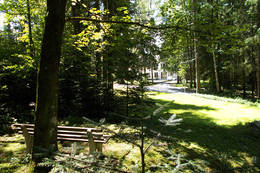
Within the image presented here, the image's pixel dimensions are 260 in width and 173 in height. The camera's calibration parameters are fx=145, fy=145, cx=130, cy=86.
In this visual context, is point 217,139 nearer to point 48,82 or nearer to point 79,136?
point 79,136

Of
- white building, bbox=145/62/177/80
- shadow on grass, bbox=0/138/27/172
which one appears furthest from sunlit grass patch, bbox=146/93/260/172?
shadow on grass, bbox=0/138/27/172

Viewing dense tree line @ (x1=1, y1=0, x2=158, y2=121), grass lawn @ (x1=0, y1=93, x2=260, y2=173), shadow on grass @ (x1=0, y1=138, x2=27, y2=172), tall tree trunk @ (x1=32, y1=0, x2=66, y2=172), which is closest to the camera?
tall tree trunk @ (x1=32, y1=0, x2=66, y2=172)

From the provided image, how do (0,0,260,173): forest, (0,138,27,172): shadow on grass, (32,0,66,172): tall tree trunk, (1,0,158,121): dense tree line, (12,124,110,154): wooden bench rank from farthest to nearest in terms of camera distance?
(1,0,158,121): dense tree line
(0,138,27,172): shadow on grass
(12,124,110,154): wooden bench
(0,0,260,173): forest
(32,0,66,172): tall tree trunk

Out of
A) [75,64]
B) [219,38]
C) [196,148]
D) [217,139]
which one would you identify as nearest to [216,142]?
[217,139]

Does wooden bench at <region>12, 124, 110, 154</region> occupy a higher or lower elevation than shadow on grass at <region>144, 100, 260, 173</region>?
higher

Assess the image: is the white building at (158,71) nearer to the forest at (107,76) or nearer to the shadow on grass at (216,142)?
the forest at (107,76)

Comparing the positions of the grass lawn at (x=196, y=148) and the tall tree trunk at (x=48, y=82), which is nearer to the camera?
the tall tree trunk at (x=48, y=82)

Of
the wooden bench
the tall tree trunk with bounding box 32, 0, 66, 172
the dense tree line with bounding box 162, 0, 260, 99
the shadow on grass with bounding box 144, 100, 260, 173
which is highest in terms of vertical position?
the dense tree line with bounding box 162, 0, 260, 99

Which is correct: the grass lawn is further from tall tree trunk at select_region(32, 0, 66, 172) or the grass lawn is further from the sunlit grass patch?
tall tree trunk at select_region(32, 0, 66, 172)

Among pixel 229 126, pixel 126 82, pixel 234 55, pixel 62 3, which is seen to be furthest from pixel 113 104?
pixel 234 55

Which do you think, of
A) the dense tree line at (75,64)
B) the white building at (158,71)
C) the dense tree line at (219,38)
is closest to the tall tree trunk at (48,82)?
the dense tree line at (75,64)

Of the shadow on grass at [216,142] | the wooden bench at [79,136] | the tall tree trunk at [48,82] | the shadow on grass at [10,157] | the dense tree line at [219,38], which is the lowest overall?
the shadow on grass at [216,142]

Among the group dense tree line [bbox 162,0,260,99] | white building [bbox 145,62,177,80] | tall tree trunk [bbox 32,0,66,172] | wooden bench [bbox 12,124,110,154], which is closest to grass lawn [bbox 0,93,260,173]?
wooden bench [bbox 12,124,110,154]

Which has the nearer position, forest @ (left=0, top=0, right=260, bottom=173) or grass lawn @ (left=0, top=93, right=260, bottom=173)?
forest @ (left=0, top=0, right=260, bottom=173)
